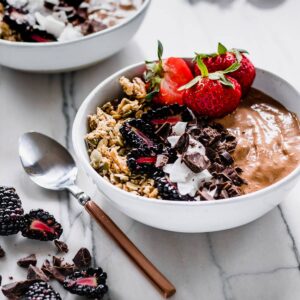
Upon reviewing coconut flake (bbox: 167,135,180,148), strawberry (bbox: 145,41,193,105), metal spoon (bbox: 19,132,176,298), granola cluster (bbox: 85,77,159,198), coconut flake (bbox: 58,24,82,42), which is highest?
strawberry (bbox: 145,41,193,105)

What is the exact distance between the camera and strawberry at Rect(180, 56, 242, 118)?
1.54 m

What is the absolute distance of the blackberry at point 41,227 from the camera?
1487mm

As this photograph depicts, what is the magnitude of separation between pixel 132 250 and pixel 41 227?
0.79ft

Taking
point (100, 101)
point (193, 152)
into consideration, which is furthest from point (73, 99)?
point (193, 152)

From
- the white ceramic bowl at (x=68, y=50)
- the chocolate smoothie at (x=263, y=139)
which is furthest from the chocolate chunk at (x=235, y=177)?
the white ceramic bowl at (x=68, y=50)

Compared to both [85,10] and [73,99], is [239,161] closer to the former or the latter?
[73,99]

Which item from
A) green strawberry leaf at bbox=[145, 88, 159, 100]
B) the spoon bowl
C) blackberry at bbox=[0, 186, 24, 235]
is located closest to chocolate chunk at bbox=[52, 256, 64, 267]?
blackberry at bbox=[0, 186, 24, 235]

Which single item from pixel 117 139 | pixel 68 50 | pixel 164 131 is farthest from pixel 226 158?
pixel 68 50

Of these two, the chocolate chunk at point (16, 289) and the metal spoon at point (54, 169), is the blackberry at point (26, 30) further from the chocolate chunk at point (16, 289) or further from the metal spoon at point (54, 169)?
the chocolate chunk at point (16, 289)

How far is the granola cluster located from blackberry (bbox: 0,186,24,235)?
Answer: 0.70ft

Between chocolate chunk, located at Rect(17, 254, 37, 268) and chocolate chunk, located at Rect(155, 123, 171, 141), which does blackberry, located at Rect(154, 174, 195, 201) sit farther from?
chocolate chunk, located at Rect(17, 254, 37, 268)

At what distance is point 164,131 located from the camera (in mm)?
1529

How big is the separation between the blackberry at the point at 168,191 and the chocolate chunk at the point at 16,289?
36 cm

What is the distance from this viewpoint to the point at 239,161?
4.86 feet
